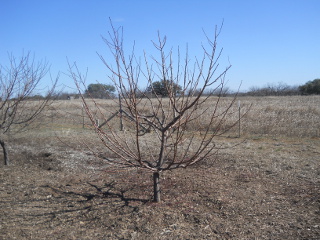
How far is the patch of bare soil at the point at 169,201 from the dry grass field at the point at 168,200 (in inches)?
0.5

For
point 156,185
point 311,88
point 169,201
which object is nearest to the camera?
point 156,185

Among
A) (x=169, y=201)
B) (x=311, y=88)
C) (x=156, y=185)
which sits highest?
(x=311, y=88)

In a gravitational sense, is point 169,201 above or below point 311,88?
below

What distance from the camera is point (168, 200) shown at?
424 cm

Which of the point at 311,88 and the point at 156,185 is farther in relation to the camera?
the point at 311,88

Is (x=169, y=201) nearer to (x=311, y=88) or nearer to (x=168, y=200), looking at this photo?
(x=168, y=200)

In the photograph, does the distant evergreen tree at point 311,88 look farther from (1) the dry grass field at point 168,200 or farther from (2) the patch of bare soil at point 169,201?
(2) the patch of bare soil at point 169,201

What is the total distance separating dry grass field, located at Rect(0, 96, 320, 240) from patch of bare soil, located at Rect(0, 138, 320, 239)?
1 cm

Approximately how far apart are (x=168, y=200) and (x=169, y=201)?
0.04m

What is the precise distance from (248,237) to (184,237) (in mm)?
725

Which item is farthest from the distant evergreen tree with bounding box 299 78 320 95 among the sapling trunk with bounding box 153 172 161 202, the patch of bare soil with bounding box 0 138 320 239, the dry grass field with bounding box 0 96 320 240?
the sapling trunk with bounding box 153 172 161 202

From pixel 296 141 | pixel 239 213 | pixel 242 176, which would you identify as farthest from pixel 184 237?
pixel 296 141

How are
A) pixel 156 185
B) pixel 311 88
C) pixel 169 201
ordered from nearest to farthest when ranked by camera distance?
1. pixel 156 185
2. pixel 169 201
3. pixel 311 88

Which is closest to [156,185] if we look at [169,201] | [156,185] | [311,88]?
[156,185]
